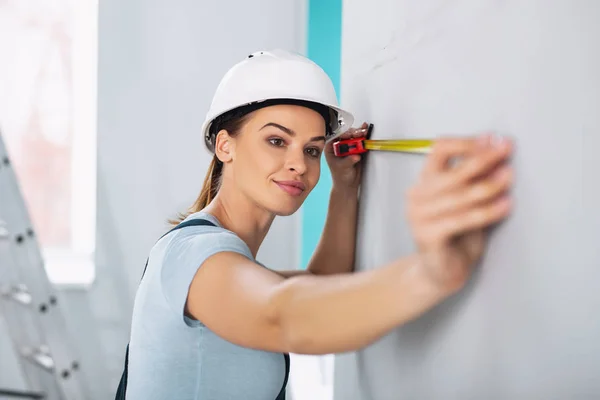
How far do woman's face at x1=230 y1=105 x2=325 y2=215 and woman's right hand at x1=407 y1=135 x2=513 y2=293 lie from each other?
21.4 inches

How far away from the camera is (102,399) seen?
314 cm

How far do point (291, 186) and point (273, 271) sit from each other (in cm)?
18

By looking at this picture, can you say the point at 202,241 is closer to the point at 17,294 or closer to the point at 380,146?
the point at 380,146

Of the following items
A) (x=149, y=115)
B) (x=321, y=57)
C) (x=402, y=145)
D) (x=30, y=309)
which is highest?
(x=321, y=57)

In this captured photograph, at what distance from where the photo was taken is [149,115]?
3.08m

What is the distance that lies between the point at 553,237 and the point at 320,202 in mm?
1682

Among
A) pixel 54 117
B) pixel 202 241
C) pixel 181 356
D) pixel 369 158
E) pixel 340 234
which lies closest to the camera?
pixel 202 241

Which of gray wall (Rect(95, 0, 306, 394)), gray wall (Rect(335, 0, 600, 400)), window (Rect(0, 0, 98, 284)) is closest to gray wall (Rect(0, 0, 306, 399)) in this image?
gray wall (Rect(95, 0, 306, 394))

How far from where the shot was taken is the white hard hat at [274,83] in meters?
1.09

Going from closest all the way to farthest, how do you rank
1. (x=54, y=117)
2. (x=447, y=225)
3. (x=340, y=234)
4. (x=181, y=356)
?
(x=447, y=225)
(x=181, y=356)
(x=340, y=234)
(x=54, y=117)

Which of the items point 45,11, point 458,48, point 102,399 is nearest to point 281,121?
point 458,48

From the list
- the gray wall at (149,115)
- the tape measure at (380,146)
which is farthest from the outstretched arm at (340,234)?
the gray wall at (149,115)

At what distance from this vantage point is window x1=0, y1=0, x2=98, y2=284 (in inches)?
131

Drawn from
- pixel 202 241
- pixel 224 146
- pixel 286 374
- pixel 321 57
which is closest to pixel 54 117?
pixel 321 57
